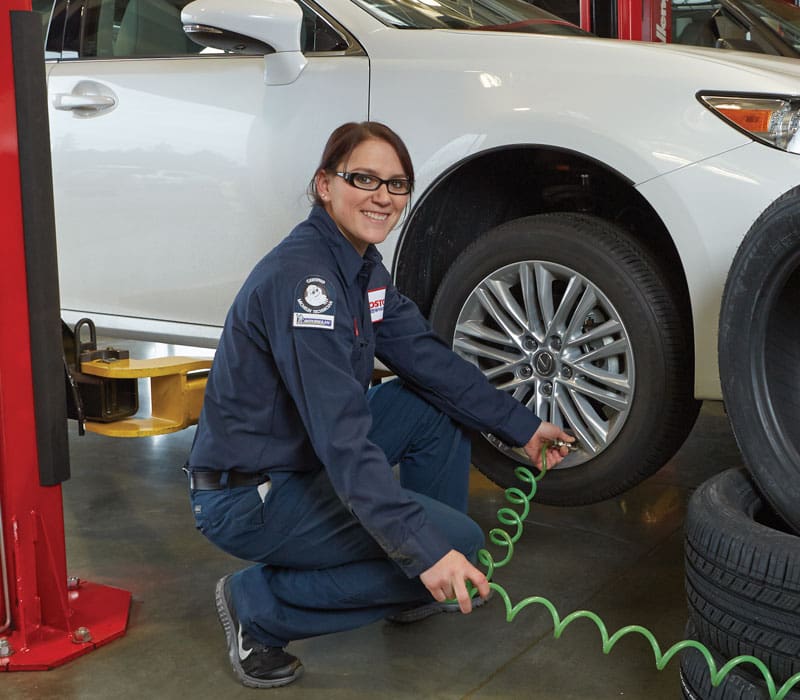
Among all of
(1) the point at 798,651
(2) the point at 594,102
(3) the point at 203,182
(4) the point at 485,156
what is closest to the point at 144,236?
(3) the point at 203,182

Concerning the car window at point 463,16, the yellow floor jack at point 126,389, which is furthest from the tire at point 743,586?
the car window at point 463,16

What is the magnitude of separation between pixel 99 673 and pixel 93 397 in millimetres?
846

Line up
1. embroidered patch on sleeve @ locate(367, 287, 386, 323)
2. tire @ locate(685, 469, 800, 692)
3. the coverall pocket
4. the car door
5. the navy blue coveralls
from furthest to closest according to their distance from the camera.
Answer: the car door, embroidered patch on sleeve @ locate(367, 287, 386, 323), the coverall pocket, the navy blue coveralls, tire @ locate(685, 469, 800, 692)

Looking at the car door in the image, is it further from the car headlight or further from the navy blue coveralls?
the car headlight

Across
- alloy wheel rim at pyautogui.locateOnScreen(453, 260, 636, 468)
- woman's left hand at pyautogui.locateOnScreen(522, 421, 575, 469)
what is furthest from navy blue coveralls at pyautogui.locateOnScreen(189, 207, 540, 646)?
alloy wheel rim at pyautogui.locateOnScreen(453, 260, 636, 468)

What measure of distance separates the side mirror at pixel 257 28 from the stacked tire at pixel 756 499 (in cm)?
131

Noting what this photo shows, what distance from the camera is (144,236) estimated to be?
299cm

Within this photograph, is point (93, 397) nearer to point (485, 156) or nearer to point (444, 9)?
point (485, 156)

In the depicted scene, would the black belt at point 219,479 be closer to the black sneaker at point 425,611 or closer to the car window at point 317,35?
the black sneaker at point 425,611

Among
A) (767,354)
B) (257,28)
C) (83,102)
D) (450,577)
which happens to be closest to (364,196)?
(450,577)

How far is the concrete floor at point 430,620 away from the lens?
1.93 metres

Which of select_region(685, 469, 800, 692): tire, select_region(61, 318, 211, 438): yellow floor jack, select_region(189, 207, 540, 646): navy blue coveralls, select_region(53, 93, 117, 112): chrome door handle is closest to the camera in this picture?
select_region(685, 469, 800, 692): tire

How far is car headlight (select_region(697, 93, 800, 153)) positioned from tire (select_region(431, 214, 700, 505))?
0.37 m

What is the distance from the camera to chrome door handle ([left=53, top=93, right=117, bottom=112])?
3.00 m
